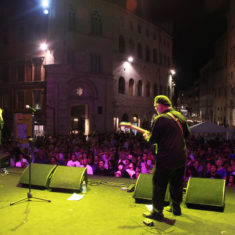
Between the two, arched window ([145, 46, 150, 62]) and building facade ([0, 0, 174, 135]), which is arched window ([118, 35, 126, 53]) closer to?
building facade ([0, 0, 174, 135])

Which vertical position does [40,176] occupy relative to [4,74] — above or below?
below

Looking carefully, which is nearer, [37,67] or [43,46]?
[43,46]

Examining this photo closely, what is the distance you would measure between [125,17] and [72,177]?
97.3 ft

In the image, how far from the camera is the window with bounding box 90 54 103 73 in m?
28.8

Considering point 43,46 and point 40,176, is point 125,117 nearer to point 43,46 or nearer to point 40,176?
point 43,46

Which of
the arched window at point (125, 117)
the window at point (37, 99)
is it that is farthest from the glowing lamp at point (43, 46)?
the arched window at point (125, 117)

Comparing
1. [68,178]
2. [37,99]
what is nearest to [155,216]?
[68,178]

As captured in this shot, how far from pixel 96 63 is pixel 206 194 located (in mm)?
24956

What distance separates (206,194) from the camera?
18.0 ft

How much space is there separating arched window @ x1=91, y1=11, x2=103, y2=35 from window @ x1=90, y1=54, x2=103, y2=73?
8.28 feet

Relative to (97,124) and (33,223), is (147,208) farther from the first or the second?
(97,124)

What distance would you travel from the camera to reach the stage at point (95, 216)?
4.51m

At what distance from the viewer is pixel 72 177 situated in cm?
660

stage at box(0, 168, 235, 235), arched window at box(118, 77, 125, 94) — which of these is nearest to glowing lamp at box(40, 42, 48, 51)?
arched window at box(118, 77, 125, 94)
